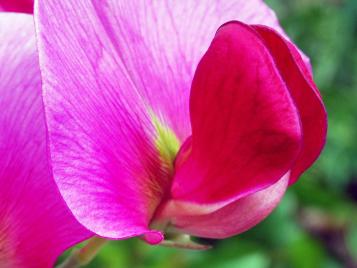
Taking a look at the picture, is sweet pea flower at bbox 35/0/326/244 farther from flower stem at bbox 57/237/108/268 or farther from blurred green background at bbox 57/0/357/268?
blurred green background at bbox 57/0/357/268

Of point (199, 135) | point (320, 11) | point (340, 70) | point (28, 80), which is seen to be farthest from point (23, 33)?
point (340, 70)

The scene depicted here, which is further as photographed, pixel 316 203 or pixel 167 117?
pixel 316 203

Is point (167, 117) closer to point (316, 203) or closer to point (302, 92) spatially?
point (302, 92)

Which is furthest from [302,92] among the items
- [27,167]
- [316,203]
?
[316,203]

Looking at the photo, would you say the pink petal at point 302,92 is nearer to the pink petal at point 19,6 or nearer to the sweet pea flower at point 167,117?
the sweet pea flower at point 167,117

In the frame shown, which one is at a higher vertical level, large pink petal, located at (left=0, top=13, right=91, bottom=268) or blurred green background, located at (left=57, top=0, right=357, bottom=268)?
large pink petal, located at (left=0, top=13, right=91, bottom=268)

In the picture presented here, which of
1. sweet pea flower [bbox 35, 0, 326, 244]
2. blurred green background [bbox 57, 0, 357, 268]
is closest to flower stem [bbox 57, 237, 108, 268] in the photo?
sweet pea flower [bbox 35, 0, 326, 244]
